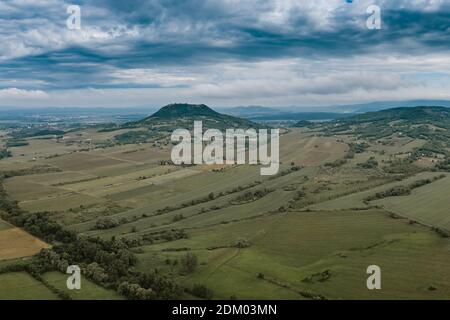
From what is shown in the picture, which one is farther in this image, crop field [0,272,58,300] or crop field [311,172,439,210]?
crop field [311,172,439,210]

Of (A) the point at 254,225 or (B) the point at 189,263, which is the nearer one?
(B) the point at 189,263

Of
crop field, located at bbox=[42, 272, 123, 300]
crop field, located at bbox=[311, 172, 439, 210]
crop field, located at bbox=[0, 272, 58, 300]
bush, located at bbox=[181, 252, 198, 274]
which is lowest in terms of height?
crop field, located at bbox=[0, 272, 58, 300]


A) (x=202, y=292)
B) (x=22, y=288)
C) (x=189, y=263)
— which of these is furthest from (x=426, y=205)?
(x=22, y=288)

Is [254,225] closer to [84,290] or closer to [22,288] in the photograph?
[84,290]

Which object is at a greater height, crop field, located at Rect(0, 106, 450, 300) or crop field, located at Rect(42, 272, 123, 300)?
crop field, located at Rect(0, 106, 450, 300)

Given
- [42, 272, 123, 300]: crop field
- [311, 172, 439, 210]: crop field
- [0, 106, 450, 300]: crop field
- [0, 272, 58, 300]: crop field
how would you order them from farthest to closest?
1. [311, 172, 439, 210]: crop field
2. [0, 106, 450, 300]: crop field
3. [0, 272, 58, 300]: crop field
4. [42, 272, 123, 300]: crop field

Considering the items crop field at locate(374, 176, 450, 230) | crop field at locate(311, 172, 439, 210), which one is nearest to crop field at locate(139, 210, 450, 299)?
crop field at locate(374, 176, 450, 230)

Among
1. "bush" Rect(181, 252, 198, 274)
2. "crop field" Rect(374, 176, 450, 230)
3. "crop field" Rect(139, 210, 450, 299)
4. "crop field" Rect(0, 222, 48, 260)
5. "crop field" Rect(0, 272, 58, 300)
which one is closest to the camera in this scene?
"crop field" Rect(0, 272, 58, 300)

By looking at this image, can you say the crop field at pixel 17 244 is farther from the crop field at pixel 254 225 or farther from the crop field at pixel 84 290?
the crop field at pixel 84 290

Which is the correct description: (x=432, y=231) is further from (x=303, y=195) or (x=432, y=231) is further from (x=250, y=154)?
(x=250, y=154)

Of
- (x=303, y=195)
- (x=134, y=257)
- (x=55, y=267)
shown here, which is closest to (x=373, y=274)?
(x=134, y=257)

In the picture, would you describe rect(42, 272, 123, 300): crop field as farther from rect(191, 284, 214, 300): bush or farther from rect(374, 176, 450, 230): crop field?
rect(374, 176, 450, 230): crop field

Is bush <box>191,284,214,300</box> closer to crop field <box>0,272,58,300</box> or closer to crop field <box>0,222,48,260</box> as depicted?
crop field <box>0,272,58,300</box>
